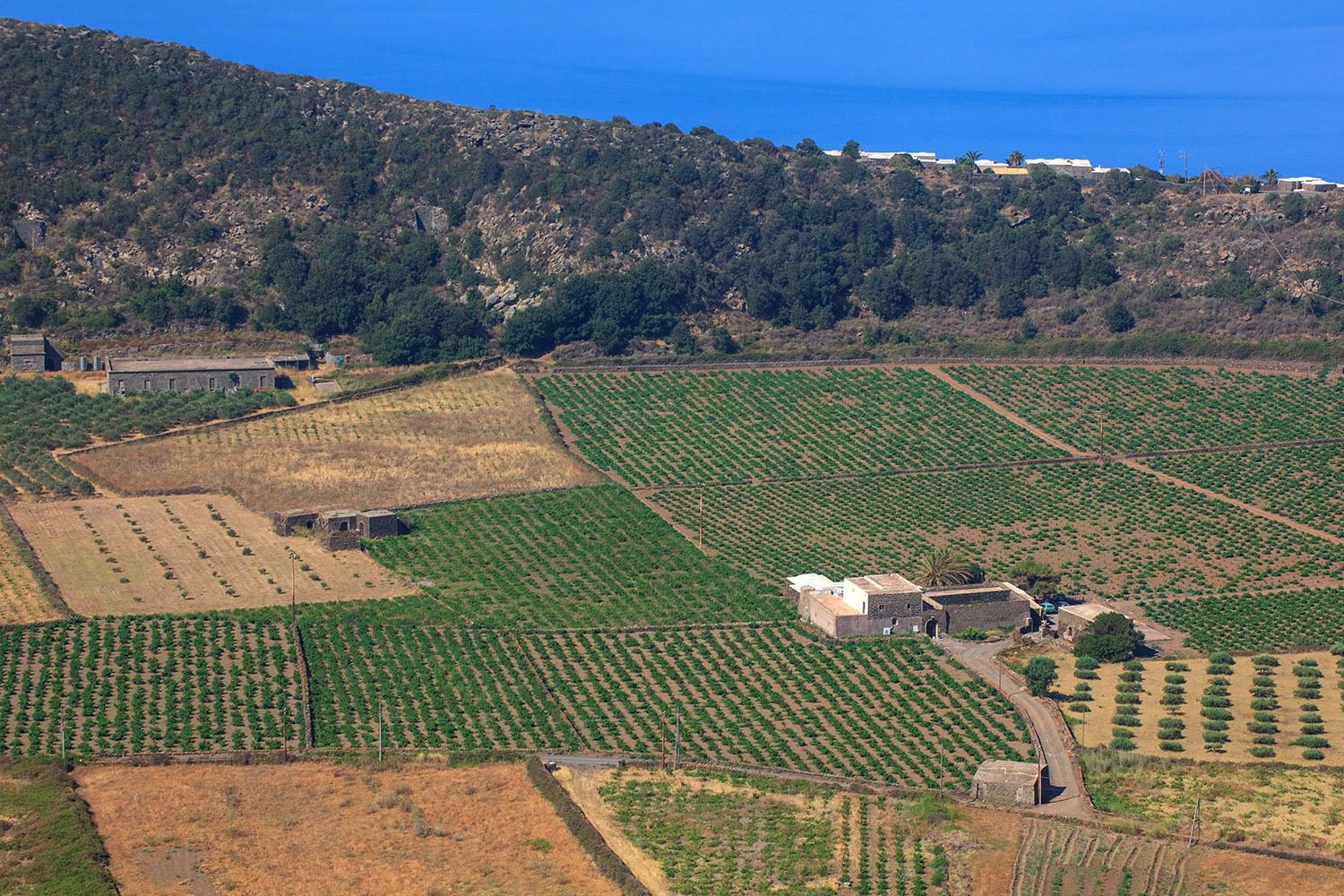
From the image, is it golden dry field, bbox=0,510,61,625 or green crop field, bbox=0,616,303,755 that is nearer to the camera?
green crop field, bbox=0,616,303,755

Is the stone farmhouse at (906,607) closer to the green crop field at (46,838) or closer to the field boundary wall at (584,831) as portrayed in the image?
the field boundary wall at (584,831)

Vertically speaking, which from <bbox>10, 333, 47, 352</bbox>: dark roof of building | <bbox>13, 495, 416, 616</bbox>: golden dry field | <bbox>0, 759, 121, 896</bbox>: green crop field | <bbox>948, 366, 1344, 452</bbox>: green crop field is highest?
<bbox>948, 366, 1344, 452</bbox>: green crop field

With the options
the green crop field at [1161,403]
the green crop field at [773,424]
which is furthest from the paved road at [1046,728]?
the green crop field at [1161,403]

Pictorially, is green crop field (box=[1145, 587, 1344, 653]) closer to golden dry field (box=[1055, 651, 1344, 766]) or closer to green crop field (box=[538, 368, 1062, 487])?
golden dry field (box=[1055, 651, 1344, 766])

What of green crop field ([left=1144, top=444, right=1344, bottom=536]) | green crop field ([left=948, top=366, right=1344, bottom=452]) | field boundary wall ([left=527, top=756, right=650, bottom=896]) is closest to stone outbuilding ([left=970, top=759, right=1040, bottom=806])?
field boundary wall ([left=527, top=756, right=650, bottom=896])

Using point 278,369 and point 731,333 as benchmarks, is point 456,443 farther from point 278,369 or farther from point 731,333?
point 731,333

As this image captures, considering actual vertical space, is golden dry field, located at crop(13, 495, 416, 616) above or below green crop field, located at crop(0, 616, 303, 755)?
above
